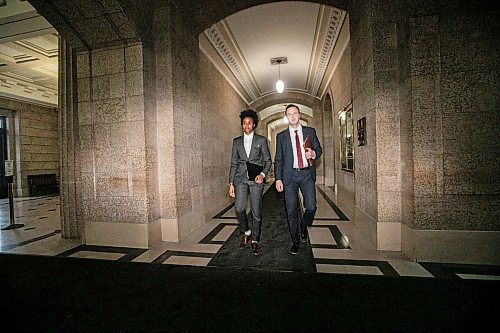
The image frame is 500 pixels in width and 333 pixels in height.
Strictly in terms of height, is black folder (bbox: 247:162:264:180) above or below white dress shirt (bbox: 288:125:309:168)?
below

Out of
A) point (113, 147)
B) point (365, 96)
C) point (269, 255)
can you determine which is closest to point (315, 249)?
point (269, 255)

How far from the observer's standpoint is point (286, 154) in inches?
129

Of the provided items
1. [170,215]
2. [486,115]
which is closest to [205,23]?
[170,215]

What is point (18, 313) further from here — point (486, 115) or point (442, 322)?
point (486, 115)

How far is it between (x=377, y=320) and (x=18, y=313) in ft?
8.39

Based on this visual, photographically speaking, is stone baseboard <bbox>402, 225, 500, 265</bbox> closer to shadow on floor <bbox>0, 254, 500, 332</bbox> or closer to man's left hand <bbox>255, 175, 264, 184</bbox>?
shadow on floor <bbox>0, 254, 500, 332</bbox>

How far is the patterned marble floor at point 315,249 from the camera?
2.95 meters

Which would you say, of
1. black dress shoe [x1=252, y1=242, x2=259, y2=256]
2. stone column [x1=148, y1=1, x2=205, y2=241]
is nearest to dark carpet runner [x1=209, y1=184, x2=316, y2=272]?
black dress shoe [x1=252, y1=242, x2=259, y2=256]

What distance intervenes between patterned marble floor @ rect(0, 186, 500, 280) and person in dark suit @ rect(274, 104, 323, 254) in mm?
760

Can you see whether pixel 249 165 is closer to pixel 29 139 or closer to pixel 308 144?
pixel 308 144

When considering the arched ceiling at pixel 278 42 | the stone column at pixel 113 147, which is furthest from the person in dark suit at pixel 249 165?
the arched ceiling at pixel 278 42

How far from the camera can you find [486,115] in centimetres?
304

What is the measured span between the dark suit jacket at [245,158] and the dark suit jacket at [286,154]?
15 centimetres

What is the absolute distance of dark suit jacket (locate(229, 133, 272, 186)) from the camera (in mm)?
3393
